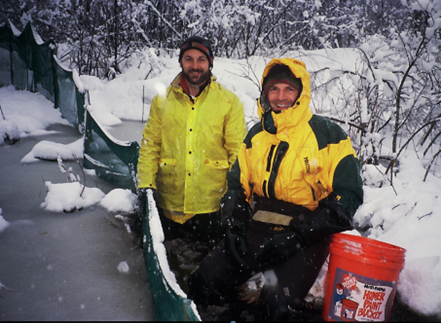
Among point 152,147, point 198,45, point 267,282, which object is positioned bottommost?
point 267,282

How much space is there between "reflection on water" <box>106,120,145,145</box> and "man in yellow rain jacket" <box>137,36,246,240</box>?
300cm

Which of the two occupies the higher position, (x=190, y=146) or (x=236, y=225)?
(x=190, y=146)

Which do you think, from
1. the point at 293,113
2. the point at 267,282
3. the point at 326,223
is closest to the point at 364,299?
the point at 326,223

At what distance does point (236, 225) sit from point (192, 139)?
1.08 meters

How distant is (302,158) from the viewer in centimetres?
218

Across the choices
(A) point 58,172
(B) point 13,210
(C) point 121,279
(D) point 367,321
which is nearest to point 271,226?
(D) point 367,321

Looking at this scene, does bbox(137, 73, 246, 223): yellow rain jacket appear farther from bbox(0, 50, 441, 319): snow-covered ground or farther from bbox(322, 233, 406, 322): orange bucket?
bbox(322, 233, 406, 322): orange bucket

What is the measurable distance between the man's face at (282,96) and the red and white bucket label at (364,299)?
1.26m

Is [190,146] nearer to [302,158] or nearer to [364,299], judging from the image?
[302,158]

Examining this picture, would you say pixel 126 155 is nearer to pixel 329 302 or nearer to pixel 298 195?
pixel 298 195

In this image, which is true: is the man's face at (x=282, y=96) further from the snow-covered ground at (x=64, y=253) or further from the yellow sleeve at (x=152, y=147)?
the snow-covered ground at (x=64, y=253)

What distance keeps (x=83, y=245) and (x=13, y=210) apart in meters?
1.15

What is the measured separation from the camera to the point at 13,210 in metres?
3.23

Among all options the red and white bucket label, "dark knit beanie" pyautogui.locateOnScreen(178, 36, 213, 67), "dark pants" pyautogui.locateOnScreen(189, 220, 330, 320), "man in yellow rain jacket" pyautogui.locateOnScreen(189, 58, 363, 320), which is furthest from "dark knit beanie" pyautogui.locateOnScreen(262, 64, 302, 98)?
the red and white bucket label
